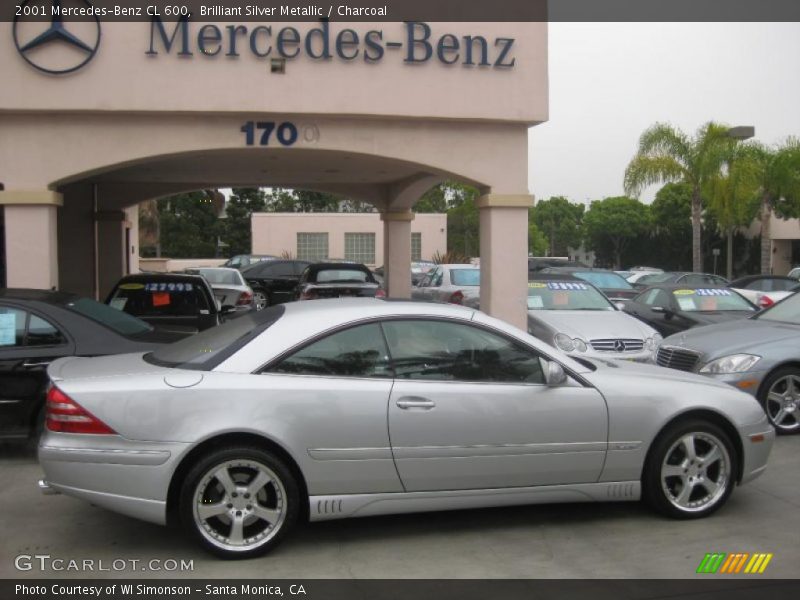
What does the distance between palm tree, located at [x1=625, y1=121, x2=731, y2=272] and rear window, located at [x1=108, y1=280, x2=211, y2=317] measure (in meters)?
22.7

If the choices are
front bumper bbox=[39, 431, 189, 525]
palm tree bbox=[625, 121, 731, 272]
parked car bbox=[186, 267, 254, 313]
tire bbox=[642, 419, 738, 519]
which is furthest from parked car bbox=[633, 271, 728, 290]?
front bumper bbox=[39, 431, 189, 525]

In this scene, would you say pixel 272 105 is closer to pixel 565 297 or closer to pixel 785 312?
pixel 565 297

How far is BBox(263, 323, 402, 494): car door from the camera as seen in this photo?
4.96 m

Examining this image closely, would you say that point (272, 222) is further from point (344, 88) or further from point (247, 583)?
point (247, 583)

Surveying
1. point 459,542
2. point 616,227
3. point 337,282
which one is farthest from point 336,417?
point 616,227

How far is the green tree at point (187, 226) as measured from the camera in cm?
5741

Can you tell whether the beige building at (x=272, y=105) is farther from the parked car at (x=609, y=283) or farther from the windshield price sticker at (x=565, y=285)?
the parked car at (x=609, y=283)

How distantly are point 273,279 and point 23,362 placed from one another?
61.7ft

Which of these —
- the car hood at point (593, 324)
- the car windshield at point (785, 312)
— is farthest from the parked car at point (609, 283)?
the car windshield at point (785, 312)

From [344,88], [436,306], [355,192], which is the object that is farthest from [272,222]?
[436,306]

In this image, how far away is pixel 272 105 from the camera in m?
11.2

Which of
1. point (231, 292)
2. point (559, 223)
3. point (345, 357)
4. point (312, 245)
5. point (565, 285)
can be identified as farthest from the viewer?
point (559, 223)

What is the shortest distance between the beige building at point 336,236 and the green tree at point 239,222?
44.6 ft

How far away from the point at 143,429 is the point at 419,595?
1.84 m
